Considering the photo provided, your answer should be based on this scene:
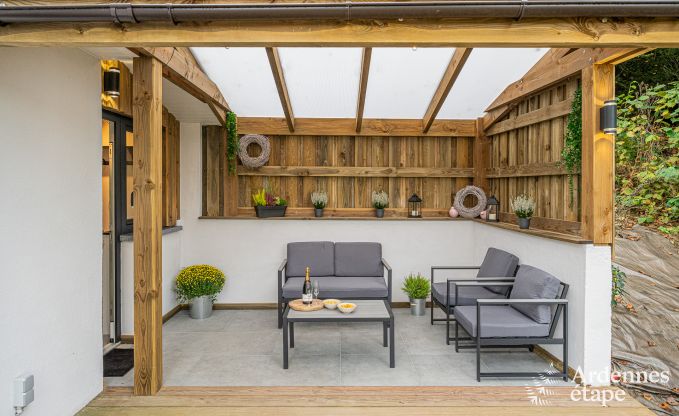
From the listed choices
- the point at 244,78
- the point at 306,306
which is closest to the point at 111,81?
the point at 244,78

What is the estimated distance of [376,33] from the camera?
2205 millimetres

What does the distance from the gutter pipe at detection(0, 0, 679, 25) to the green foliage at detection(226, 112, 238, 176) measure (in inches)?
139

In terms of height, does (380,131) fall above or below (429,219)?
above

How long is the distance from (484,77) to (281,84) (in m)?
2.32

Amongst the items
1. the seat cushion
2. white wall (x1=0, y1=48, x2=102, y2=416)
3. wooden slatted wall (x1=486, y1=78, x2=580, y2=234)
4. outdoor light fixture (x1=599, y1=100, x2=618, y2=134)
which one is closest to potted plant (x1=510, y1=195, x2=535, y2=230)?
wooden slatted wall (x1=486, y1=78, x2=580, y2=234)

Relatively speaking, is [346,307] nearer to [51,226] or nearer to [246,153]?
[51,226]

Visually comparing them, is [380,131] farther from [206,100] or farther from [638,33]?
[638,33]

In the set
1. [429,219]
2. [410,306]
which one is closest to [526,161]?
[429,219]

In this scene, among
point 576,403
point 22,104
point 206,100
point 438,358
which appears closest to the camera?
point 22,104

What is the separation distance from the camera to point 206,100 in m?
4.84

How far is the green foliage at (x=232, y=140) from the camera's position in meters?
5.62

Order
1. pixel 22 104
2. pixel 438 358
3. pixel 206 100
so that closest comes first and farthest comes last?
pixel 22 104
pixel 438 358
pixel 206 100

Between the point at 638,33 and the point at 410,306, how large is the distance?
4027 mm

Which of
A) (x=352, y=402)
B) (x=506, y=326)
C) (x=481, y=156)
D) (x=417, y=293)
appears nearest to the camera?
(x=352, y=402)
